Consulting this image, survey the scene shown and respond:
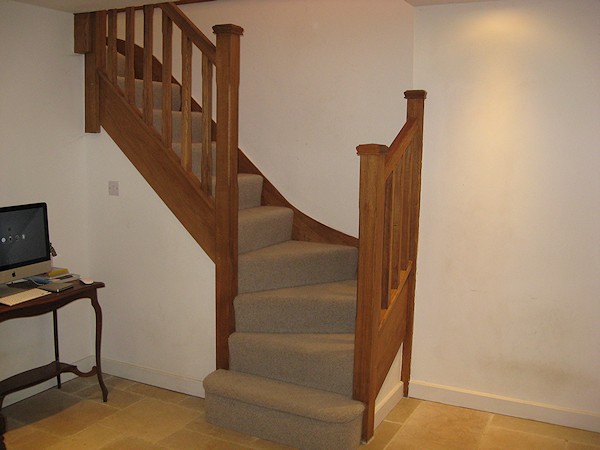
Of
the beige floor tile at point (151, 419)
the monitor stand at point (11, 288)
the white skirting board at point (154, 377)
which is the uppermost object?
the monitor stand at point (11, 288)

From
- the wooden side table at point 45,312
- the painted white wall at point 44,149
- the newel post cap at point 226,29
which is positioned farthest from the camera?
the painted white wall at point 44,149

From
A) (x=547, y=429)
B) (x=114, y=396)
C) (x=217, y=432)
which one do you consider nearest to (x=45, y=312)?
(x=114, y=396)

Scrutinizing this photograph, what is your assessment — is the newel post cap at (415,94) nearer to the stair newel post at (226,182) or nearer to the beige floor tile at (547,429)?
the stair newel post at (226,182)

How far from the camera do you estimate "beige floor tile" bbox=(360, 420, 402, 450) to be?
3348mm

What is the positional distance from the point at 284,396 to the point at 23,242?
1.71 m

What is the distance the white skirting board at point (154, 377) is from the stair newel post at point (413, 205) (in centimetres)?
130

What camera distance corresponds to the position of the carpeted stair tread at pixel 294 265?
3.89 m

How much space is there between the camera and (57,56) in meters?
4.01

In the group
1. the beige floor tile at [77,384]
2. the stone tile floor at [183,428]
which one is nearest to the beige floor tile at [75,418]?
the stone tile floor at [183,428]

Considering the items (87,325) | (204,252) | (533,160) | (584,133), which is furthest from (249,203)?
(584,133)

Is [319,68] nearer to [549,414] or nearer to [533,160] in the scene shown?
[533,160]

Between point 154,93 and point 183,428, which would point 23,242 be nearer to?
point 183,428

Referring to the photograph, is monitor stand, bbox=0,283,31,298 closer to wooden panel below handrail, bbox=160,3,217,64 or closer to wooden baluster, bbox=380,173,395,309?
wooden panel below handrail, bbox=160,3,217,64

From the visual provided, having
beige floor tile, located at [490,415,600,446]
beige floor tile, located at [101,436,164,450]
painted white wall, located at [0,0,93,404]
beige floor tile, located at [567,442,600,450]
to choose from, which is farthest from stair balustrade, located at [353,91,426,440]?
painted white wall, located at [0,0,93,404]
